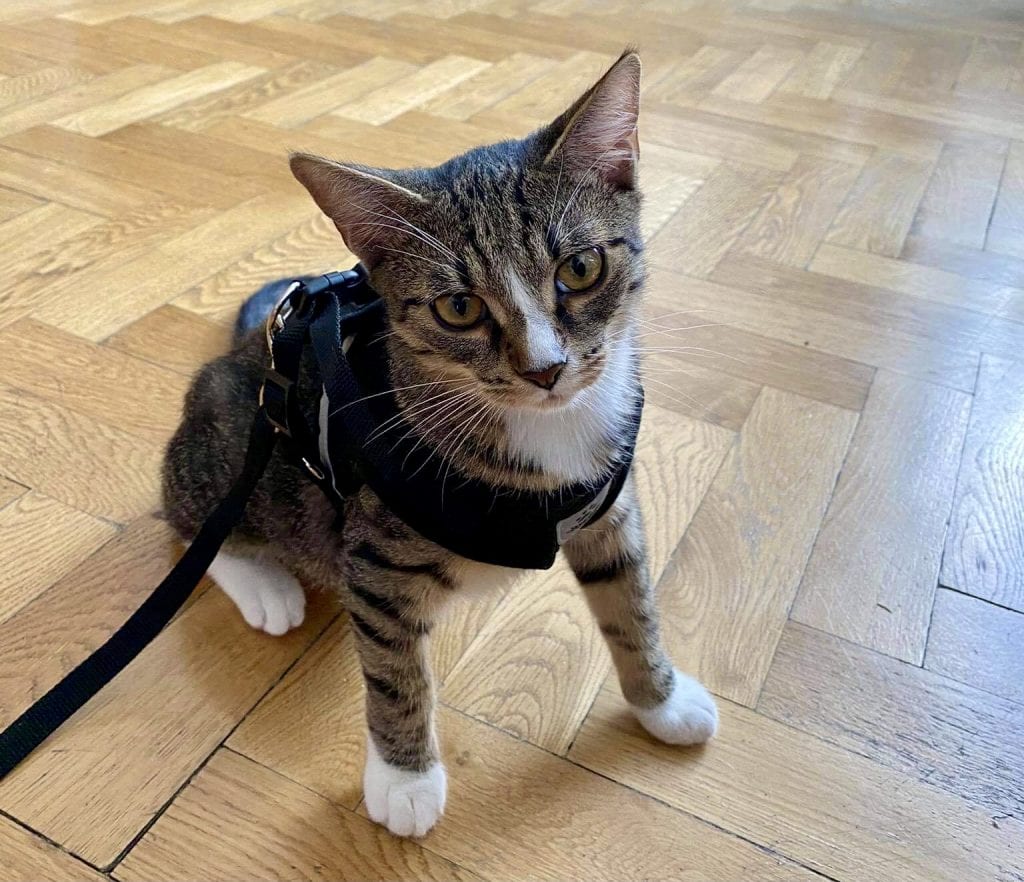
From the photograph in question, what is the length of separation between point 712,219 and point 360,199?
128cm

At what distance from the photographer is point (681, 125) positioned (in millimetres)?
2264

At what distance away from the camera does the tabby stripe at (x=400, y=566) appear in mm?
788

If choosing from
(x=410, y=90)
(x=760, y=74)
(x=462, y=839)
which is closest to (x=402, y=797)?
(x=462, y=839)

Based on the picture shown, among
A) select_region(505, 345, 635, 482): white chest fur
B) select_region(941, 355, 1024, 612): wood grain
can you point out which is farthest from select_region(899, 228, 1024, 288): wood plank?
select_region(505, 345, 635, 482): white chest fur

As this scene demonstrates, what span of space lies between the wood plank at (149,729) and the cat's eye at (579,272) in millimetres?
558

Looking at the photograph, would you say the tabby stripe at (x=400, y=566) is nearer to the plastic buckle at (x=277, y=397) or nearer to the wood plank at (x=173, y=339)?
the plastic buckle at (x=277, y=397)

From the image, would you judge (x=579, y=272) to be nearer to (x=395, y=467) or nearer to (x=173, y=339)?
(x=395, y=467)

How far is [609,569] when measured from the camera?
901 millimetres

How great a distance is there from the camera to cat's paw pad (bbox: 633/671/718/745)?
0.93 metres

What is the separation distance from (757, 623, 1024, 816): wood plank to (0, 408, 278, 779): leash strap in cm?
63

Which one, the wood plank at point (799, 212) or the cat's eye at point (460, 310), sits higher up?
the cat's eye at point (460, 310)

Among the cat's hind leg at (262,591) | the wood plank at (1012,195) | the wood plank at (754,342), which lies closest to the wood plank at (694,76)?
the wood plank at (1012,195)

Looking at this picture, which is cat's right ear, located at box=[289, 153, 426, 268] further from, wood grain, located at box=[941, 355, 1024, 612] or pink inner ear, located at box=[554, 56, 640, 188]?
wood grain, located at box=[941, 355, 1024, 612]

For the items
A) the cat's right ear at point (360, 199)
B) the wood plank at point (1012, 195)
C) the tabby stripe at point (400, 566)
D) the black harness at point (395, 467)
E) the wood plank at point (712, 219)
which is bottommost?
the wood plank at point (1012, 195)
